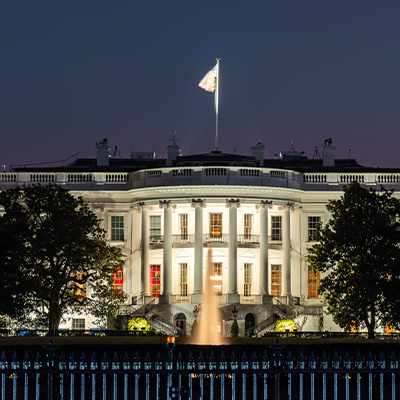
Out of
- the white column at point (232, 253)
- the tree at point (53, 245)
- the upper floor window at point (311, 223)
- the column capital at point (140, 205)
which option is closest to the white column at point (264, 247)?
the white column at point (232, 253)

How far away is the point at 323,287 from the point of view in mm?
A: 55156

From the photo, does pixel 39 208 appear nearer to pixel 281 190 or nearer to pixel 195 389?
pixel 281 190

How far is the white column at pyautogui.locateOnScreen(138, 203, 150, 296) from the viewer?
67.9m

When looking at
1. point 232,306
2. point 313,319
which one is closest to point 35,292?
point 232,306

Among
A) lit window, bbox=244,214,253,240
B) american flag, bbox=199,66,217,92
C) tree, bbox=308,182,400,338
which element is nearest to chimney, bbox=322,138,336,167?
american flag, bbox=199,66,217,92

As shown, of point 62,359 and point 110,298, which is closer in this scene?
point 62,359

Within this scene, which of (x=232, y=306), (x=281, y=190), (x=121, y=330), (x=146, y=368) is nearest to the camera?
(x=146, y=368)

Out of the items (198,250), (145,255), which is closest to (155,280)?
(145,255)

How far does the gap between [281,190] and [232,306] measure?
32.1 feet

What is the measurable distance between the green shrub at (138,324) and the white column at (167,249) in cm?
498

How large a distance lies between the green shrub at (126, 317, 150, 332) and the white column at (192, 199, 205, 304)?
480 centimetres

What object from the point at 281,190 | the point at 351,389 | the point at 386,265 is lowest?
the point at 351,389

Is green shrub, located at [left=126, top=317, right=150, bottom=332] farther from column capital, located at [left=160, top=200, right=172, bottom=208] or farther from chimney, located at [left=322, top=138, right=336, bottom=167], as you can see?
chimney, located at [left=322, top=138, right=336, bottom=167]

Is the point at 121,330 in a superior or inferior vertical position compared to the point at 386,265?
inferior
